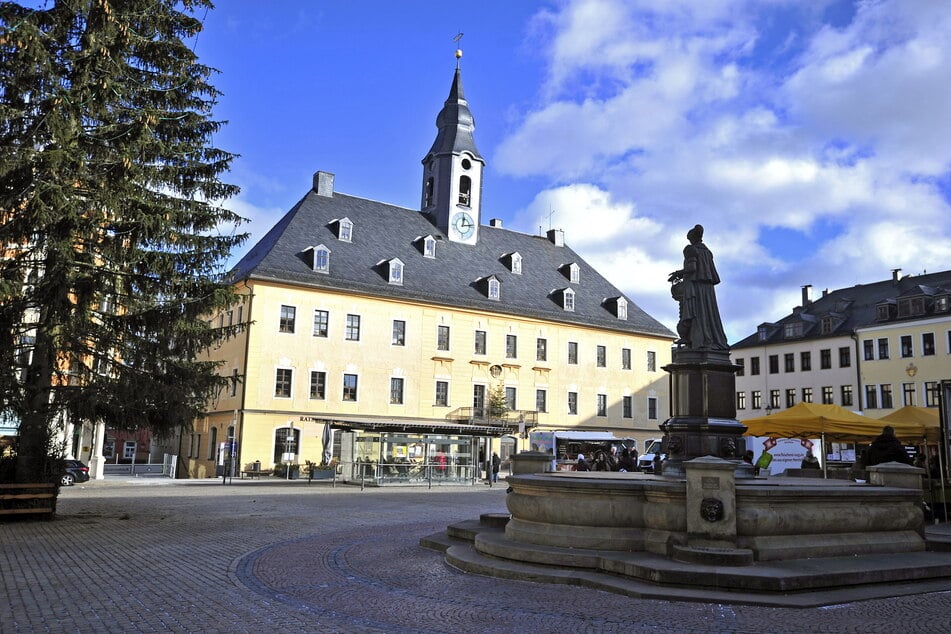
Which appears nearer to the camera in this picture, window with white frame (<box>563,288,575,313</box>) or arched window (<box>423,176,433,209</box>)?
window with white frame (<box>563,288,575,313</box>)

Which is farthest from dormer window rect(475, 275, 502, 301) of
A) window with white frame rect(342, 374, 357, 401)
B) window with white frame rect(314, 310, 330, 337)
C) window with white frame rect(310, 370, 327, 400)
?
window with white frame rect(310, 370, 327, 400)

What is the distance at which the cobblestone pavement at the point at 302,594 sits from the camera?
740 cm

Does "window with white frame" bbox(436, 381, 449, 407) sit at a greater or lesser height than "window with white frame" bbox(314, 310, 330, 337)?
lesser

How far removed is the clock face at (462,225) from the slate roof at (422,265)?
0.98 m

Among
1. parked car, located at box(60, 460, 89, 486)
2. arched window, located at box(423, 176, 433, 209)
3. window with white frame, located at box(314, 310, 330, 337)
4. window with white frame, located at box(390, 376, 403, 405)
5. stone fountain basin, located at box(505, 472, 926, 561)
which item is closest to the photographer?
stone fountain basin, located at box(505, 472, 926, 561)

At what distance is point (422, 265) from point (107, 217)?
112 ft

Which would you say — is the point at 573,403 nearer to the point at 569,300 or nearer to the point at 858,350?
the point at 569,300

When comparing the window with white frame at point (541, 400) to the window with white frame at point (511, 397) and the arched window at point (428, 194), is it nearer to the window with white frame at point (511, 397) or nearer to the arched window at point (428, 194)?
the window with white frame at point (511, 397)

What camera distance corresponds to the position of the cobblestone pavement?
7.40m

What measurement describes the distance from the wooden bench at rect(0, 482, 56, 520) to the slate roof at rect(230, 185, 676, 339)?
26.0 metres

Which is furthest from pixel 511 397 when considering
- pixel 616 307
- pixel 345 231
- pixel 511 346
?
pixel 345 231

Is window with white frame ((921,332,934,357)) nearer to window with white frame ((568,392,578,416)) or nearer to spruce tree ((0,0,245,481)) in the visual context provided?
window with white frame ((568,392,578,416))

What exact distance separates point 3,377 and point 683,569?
1364 cm

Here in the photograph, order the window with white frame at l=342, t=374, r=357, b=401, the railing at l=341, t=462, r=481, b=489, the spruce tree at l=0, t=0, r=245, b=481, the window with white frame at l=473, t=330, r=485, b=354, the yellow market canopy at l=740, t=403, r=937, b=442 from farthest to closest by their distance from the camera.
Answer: the window with white frame at l=473, t=330, r=485, b=354, the window with white frame at l=342, t=374, r=357, b=401, the railing at l=341, t=462, r=481, b=489, the yellow market canopy at l=740, t=403, r=937, b=442, the spruce tree at l=0, t=0, r=245, b=481
